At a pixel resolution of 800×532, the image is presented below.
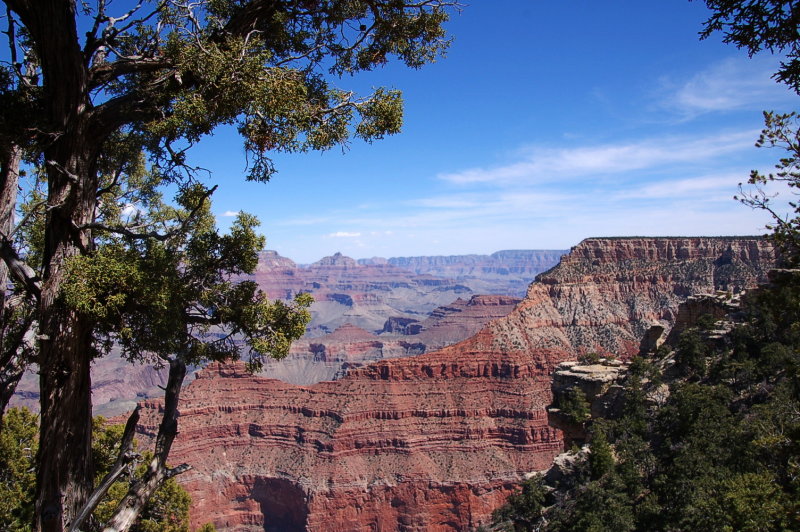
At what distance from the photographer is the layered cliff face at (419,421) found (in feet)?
202

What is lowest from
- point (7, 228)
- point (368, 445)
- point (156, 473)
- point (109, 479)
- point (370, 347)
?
point (370, 347)

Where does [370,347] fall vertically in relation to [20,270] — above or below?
below

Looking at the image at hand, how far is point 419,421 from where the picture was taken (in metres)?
69.4

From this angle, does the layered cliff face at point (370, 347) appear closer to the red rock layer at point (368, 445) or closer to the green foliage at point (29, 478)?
the red rock layer at point (368, 445)

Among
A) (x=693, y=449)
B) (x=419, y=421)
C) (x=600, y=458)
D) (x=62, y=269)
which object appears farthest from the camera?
(x=419, y=421)

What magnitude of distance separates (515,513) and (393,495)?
32118mm

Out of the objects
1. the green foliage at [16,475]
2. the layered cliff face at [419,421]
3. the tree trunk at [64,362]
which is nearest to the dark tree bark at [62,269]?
the tree trunk at [64,362]

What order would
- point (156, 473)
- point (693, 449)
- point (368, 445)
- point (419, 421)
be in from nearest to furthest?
point (156, 473)
point (693, 449)
point (368, 445)
point (419, 421)

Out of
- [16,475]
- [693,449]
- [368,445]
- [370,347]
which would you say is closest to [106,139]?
[16,475]

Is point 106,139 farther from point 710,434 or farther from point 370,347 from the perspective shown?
point 370,347

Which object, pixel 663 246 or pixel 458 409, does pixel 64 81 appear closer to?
pixel 458 409

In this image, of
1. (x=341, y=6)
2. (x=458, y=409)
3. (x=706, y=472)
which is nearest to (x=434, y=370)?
(x=458, y=409)

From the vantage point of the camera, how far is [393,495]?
61656 millimetres

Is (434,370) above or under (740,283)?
under
